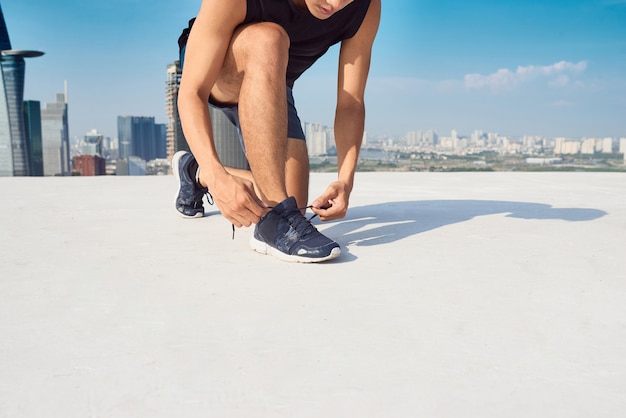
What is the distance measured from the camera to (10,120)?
2047 inches

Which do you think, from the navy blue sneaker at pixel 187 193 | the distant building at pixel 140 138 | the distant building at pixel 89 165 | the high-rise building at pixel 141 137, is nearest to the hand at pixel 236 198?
the navy blue sneaker at pixel 187 193

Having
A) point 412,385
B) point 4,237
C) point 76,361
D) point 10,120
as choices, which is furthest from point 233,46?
point 10,120

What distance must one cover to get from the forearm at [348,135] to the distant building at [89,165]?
52.6 meters

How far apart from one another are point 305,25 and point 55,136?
73.9 meters

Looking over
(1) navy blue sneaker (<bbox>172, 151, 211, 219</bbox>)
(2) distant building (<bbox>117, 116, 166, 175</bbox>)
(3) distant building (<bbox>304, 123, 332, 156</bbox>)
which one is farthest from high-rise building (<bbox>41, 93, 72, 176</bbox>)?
(1) navy blue sneaker (<bbox>172, 151, 211, 219</bbox>)

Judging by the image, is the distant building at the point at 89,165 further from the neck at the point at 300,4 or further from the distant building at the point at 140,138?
the neck at the point at 300,4

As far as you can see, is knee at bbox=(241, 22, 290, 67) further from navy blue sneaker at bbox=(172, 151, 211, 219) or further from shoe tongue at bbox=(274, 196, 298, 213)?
navy blue sneaker at bbox=(172, 151, 211, 219)

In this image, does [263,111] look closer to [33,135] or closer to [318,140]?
[318,140]

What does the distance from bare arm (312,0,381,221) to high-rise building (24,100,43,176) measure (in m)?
61.9

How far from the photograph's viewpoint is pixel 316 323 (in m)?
0.90

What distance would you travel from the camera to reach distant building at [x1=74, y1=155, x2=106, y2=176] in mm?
52000

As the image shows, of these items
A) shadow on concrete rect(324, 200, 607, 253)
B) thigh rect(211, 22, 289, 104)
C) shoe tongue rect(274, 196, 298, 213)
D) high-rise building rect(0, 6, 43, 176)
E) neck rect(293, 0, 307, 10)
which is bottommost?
shadow on concrete rect(324, 200, 607, 253)

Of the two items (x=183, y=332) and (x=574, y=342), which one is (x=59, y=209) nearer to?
(x=183, y=332)

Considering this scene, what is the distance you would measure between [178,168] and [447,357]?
155 cm
